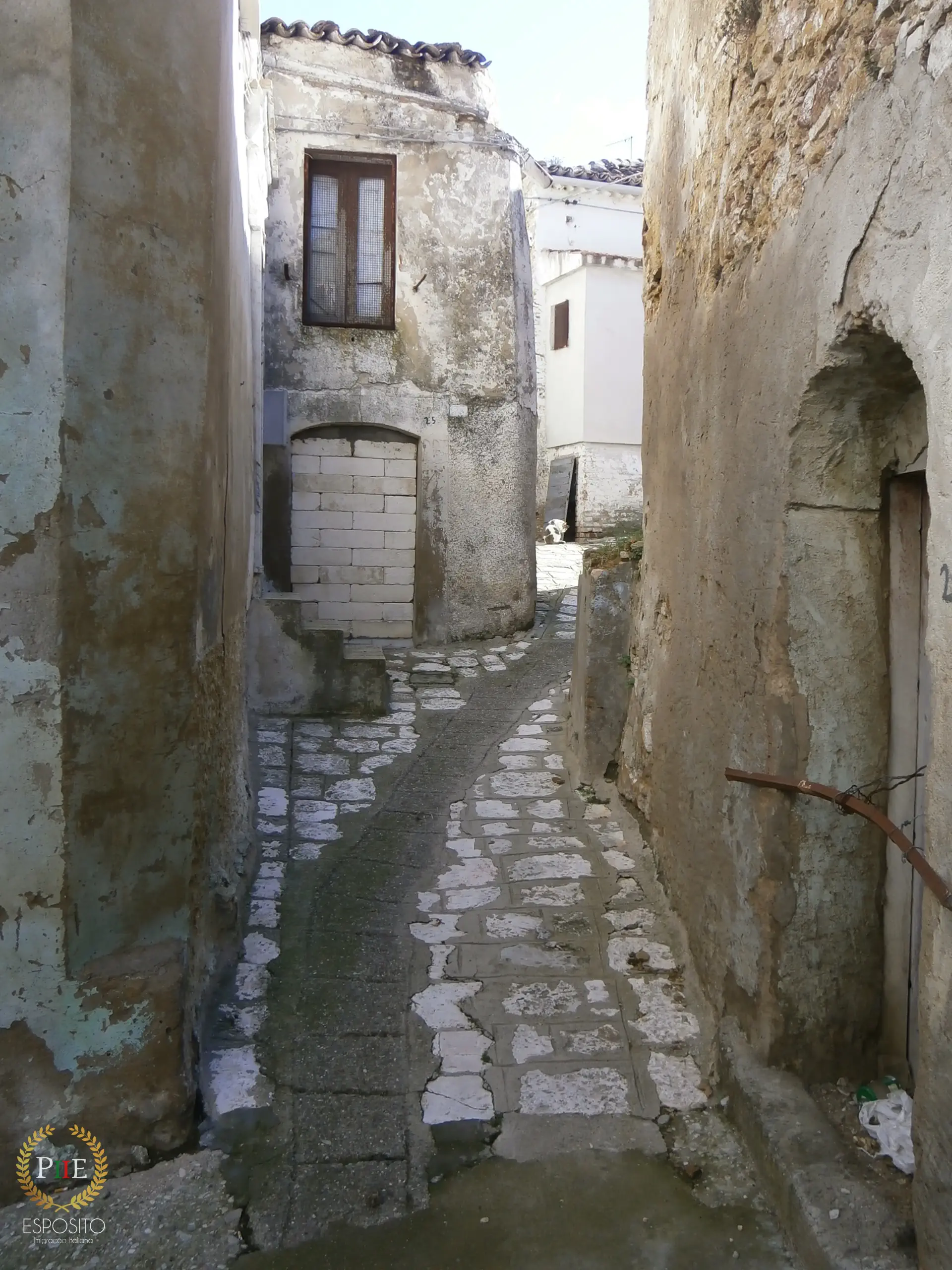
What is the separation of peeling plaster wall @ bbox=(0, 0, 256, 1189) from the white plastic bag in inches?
76.2

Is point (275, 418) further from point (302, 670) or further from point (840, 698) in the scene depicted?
point (840, 698)

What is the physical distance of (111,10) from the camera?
2.73 metres

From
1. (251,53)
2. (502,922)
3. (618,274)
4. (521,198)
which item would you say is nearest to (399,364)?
(521,198)

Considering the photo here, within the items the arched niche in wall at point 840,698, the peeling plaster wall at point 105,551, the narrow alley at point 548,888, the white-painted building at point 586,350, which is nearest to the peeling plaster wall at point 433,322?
the narrow alley at point 548,888

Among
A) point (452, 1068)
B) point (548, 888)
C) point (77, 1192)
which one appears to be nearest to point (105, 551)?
point (77, 1192)

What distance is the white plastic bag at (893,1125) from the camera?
102 inches

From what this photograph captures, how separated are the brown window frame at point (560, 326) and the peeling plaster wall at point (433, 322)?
330 inches

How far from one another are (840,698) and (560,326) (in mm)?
16014

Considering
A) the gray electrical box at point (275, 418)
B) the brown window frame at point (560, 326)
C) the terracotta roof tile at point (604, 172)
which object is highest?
the terracotta roof tile at point (604, 172)

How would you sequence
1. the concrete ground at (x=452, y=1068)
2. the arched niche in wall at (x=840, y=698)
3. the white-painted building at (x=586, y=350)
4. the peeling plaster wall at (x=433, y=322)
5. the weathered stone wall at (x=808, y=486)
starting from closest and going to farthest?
the weathered stone wall at (x=808, y=486)
the concrete ground at (x=452, y=1068)
the arched niche in wall at (x=840, y=698)
the peeling plaster wall at (x=433, y=322)
the white-painted building at (x=586, y=350)

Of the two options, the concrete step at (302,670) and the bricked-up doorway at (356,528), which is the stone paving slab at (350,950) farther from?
the bricked-up doorway at (356,528)

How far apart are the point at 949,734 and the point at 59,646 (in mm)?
2178

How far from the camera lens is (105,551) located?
108 inches

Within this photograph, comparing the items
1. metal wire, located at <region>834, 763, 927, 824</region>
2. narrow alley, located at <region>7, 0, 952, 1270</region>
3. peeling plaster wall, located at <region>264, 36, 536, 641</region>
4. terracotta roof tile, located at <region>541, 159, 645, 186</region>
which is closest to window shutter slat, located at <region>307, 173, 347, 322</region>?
peeling plaster wall, located at <region>264, 36, 536, 641</region>
